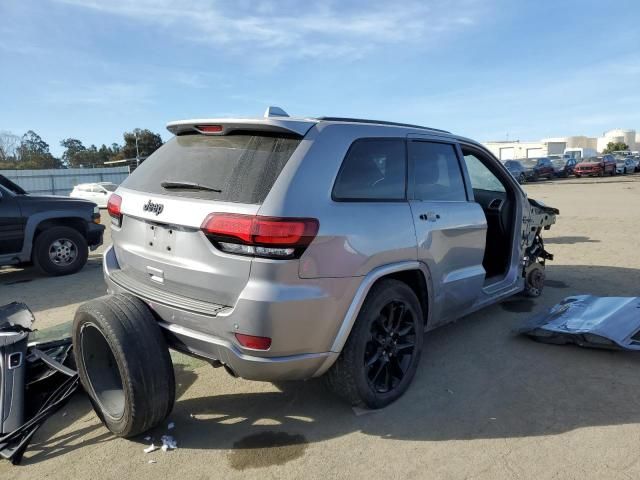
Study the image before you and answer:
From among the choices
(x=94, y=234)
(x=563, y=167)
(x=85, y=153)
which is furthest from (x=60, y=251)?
(x=85, y=153)

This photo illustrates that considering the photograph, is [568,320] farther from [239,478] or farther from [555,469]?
[239,478]

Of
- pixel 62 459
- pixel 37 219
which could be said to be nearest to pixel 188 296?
pixel 62 459

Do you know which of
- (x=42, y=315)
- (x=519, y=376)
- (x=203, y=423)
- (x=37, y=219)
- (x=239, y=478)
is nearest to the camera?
(x=239, y=478)

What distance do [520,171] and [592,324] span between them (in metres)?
30.3

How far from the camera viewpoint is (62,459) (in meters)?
2.93

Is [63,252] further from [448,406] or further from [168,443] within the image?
[448,406]

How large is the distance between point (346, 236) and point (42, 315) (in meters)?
4.40

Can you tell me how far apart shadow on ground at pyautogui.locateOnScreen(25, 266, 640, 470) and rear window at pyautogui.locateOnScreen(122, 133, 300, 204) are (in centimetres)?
149

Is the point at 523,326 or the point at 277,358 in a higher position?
the point at 277,358

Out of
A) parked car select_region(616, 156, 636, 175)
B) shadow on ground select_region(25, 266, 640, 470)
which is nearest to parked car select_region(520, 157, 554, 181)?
parked car select_region(616, 156, 636, 175)

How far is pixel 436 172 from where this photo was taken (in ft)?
13.2

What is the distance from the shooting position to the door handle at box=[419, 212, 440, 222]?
11.9 feet

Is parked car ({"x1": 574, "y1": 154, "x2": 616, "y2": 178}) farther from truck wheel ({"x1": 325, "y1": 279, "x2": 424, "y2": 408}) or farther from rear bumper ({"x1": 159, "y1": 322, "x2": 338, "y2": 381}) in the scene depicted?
rear bumper ({"x1": 159, "y1": 322, "x2": 338, "y2": 381})

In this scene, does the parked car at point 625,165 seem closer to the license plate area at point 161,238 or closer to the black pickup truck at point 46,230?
the black pickup truck at point 46,230
